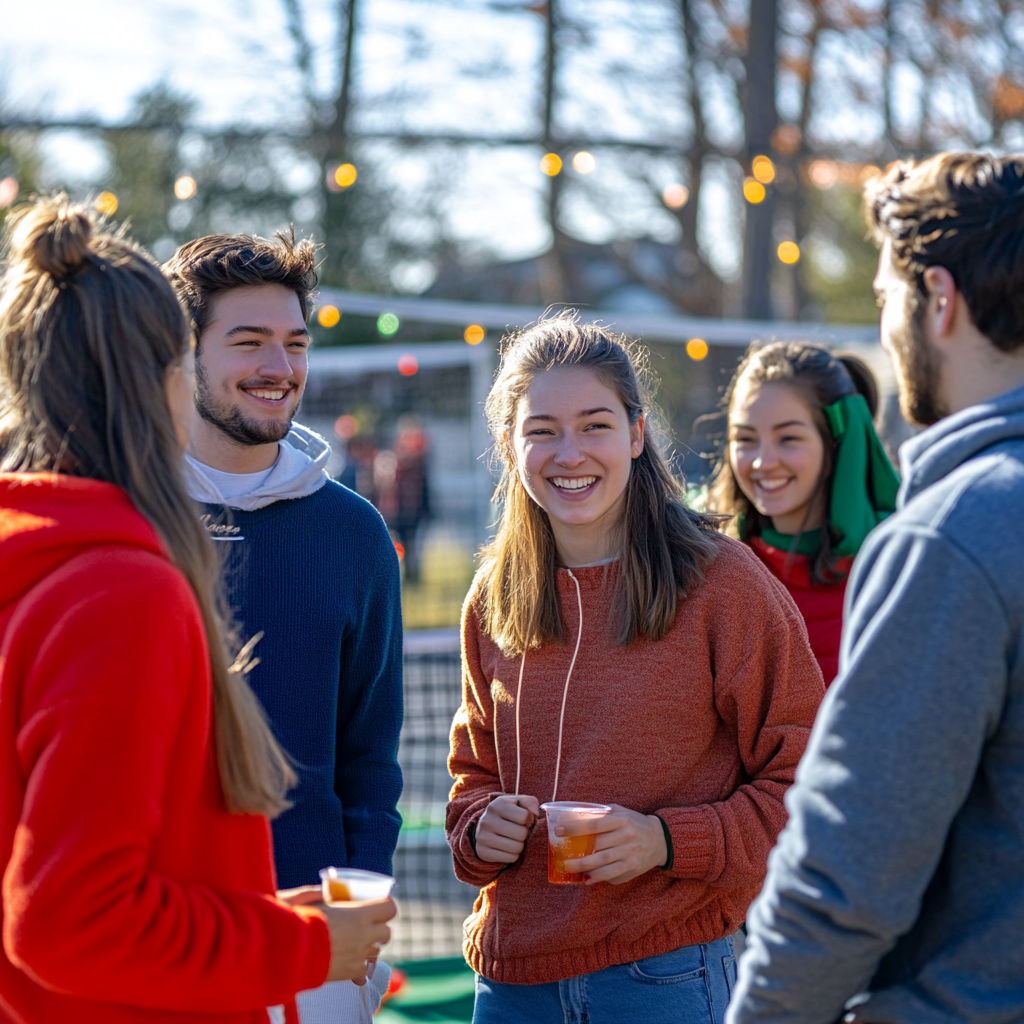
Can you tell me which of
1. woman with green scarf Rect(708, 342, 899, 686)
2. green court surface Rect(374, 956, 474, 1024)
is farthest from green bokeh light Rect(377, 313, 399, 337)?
woman with green scarf Rect(708, 342, 899, 686)

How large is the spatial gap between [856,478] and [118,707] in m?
2.64

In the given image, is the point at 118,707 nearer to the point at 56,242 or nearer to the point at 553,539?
the point at 56,242

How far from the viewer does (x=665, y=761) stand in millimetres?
2461

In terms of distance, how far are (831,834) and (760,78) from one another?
13640 mm

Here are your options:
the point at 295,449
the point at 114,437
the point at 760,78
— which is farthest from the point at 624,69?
the point at 114,437

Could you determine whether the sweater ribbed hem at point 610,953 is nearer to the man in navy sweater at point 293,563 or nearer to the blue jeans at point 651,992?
the blue jeans at point 651,992

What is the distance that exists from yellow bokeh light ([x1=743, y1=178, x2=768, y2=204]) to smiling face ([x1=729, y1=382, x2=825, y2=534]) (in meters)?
8.03

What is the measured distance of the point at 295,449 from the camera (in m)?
3.04

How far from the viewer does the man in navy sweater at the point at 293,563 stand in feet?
8.74

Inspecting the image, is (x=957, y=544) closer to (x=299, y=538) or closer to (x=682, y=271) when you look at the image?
(x=299, y=538)

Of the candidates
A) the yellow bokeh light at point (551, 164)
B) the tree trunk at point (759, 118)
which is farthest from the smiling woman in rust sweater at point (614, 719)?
the tree trunk at point (759, 118)

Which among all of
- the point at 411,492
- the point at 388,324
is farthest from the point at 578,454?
the point at 411,492

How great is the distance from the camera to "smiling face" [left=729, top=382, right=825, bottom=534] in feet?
11.9

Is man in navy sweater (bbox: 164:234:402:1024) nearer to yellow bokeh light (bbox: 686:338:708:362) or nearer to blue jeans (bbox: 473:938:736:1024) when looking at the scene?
blue jeans (bbox: 473:938:736:1024)
